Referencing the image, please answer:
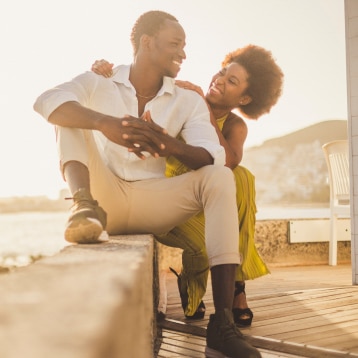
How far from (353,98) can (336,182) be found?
1.50 metres

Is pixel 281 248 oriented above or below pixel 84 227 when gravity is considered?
below

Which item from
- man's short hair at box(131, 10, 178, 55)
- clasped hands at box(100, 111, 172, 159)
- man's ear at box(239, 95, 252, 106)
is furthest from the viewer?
man's ear at box(239, 95, 252, 106)

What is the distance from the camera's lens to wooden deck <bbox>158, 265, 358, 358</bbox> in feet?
6.14

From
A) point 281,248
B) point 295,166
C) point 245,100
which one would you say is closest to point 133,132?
point 245,100

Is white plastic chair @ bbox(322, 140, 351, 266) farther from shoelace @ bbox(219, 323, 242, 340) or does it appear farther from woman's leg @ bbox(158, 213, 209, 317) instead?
shoelace @ bbox(219, 323, 242, 340)

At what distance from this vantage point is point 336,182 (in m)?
5.41

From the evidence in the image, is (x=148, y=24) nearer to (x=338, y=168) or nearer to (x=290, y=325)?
(x=290, y=325)

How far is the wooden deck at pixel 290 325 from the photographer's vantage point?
6.14 feet

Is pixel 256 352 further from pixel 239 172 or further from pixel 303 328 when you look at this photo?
pixel 239 172

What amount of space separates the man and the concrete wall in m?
2.02

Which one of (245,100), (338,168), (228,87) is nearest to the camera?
(228,87)

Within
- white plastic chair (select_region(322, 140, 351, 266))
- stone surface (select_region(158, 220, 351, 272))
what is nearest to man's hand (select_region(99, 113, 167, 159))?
stone surface (select_region(158, 220, 351, 272))

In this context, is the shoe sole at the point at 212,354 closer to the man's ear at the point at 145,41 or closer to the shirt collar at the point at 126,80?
the shirt collar at the point at 126,80

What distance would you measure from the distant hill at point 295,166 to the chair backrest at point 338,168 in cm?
243
